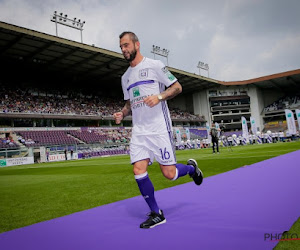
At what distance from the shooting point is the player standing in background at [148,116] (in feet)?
9.66

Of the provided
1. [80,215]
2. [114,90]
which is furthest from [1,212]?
[114,90]

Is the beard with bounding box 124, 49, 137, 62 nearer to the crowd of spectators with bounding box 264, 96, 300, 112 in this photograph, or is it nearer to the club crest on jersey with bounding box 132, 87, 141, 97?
the club crest on jersey with bounding box 132, 87, 141, 97

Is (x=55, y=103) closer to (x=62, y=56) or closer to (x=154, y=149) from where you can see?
(x=62, y=56)

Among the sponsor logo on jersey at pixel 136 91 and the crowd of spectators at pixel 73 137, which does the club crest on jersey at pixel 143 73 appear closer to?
the sponsor logo on jersey at pixel 136 91

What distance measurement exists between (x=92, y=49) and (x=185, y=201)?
3264 cm

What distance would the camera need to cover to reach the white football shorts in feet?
9.75

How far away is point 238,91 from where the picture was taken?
65250 millimetres

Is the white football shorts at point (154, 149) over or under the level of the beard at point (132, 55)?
under

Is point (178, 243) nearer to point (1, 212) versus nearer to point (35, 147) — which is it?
point (1, 212)

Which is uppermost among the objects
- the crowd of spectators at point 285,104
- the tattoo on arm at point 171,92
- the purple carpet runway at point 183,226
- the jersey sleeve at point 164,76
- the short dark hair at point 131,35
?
the crowd of spectators at point 285,104

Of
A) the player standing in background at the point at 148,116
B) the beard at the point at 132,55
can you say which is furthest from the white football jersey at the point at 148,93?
the beard at the point at 132,55

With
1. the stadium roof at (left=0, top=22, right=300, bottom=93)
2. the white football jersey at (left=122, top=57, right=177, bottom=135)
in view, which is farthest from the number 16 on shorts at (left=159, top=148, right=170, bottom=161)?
the stadium roof at (left=0, top=22, right=300, bottom=93)

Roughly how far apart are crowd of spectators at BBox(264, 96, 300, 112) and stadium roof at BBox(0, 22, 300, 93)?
9.31 m

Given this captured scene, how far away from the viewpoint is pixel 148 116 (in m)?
3.08
